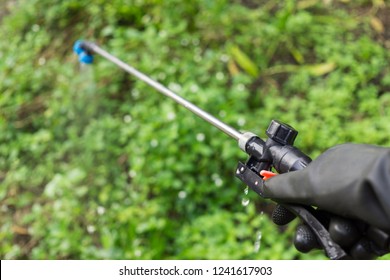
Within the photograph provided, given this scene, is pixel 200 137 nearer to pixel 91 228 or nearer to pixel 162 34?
pixel 91 228

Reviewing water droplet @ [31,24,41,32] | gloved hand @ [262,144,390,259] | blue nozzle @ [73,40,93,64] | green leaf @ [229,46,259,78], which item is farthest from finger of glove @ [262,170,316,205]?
water droplet @ [31,24,41,32]

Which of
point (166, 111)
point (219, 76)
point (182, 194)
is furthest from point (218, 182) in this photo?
point (219, 76)

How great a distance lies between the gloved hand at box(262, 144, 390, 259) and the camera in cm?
94

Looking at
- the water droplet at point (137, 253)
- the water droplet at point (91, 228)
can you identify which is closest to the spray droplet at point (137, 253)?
the water droplet at point (137, 253)

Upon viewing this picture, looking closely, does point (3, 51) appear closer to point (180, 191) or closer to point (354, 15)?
point (180, 191)

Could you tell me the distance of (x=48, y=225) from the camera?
8.39 ft

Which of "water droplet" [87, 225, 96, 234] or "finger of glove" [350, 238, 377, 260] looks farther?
"water droplet" [87, 225, 96, 234]

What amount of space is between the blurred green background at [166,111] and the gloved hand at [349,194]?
1187 millimetres

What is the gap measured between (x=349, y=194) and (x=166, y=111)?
5.72 ft

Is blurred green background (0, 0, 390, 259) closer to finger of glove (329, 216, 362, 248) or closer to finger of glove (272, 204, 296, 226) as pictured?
finger of glove (272, 204, 296, 226)

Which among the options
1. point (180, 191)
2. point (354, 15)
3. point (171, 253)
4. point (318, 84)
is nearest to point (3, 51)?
point (180, 191)

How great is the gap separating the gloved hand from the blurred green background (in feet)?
3.90

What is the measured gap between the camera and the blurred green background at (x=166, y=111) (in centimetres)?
245

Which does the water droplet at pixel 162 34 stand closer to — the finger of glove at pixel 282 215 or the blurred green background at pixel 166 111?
the blurred green background at pixel 166 111
